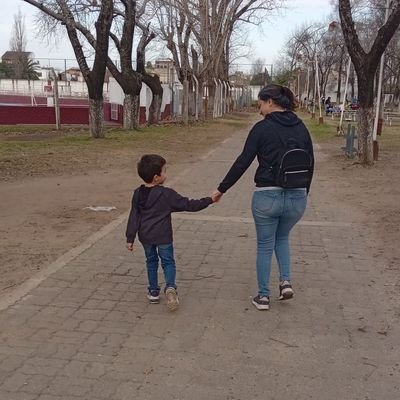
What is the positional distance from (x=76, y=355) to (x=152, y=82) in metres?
25.5

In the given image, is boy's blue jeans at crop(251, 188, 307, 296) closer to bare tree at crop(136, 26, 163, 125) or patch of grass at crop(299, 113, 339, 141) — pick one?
patch of grass at crop(299, 113, 339, 141)

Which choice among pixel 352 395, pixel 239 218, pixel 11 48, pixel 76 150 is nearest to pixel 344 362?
pixel 352 395

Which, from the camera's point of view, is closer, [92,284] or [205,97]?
[92,284]

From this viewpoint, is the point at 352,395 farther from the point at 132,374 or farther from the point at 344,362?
the point at 132,374

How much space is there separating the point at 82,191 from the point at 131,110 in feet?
47.5

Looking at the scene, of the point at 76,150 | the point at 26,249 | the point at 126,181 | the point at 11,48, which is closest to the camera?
the point at 26,249

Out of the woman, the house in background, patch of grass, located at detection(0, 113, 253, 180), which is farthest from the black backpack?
the house in background

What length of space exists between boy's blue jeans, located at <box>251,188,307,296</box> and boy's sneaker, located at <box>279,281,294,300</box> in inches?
2.0

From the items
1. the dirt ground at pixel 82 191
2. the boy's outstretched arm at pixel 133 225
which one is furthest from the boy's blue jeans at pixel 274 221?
the dirt ground at pixel 82 191

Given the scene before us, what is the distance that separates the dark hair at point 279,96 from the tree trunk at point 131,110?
1934 centimetres

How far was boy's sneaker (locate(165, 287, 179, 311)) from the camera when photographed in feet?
14.3

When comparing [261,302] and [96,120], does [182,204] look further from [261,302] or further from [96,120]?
[96,120]

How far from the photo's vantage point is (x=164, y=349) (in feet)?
12.2

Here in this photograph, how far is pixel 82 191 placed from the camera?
9.83 m
